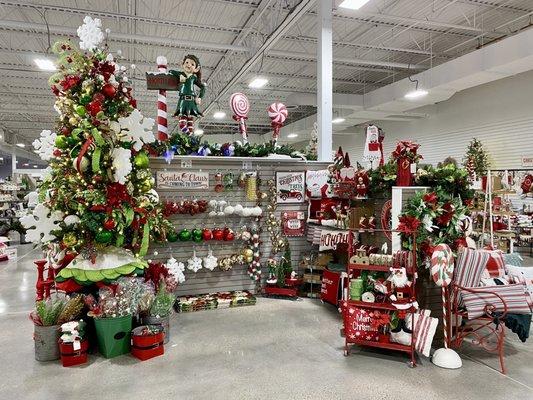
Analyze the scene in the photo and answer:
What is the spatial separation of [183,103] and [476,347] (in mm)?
4379

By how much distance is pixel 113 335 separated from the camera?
3645mm

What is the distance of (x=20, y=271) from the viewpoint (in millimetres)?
7734

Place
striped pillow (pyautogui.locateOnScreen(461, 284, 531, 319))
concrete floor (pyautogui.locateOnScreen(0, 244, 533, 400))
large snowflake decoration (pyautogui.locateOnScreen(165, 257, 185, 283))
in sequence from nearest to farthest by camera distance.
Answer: concrete floor (pyautogui.locateOnScreen(0, 244, 533, 400)) → striped pillow (pyautogui.locateOnScreen(461, 284, 531, 319)) → large snowflake decoration (pyautogui.locateOnScreen(165, 257, 185, 283))

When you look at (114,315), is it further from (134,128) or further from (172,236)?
(134,128)

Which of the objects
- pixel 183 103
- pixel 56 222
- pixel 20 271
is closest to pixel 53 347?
pixel 56 222

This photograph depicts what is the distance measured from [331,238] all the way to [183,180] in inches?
81.9

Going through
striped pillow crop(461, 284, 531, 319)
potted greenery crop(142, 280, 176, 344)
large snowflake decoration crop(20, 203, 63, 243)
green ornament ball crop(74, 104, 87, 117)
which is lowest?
potted greenery crop(142, 280, 176, 344)

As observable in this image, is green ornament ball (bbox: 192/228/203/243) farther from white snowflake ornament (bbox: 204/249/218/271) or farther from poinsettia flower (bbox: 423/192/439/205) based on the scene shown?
poinsettia flower (bbox: 423/192/439/205)

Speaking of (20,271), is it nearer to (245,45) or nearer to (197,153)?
(197,153)

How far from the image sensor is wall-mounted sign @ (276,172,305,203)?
583 cm

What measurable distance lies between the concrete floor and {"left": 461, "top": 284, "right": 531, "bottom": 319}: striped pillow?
1.60 feet

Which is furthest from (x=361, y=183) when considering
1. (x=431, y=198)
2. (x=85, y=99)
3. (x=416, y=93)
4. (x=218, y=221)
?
(x=416, y=93)

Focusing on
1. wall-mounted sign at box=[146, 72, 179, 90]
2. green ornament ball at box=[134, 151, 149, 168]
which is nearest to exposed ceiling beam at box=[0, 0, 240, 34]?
wall-mounted sign at box=[146, 72, 179, 90]

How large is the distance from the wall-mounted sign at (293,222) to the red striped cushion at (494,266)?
8.76 ft
